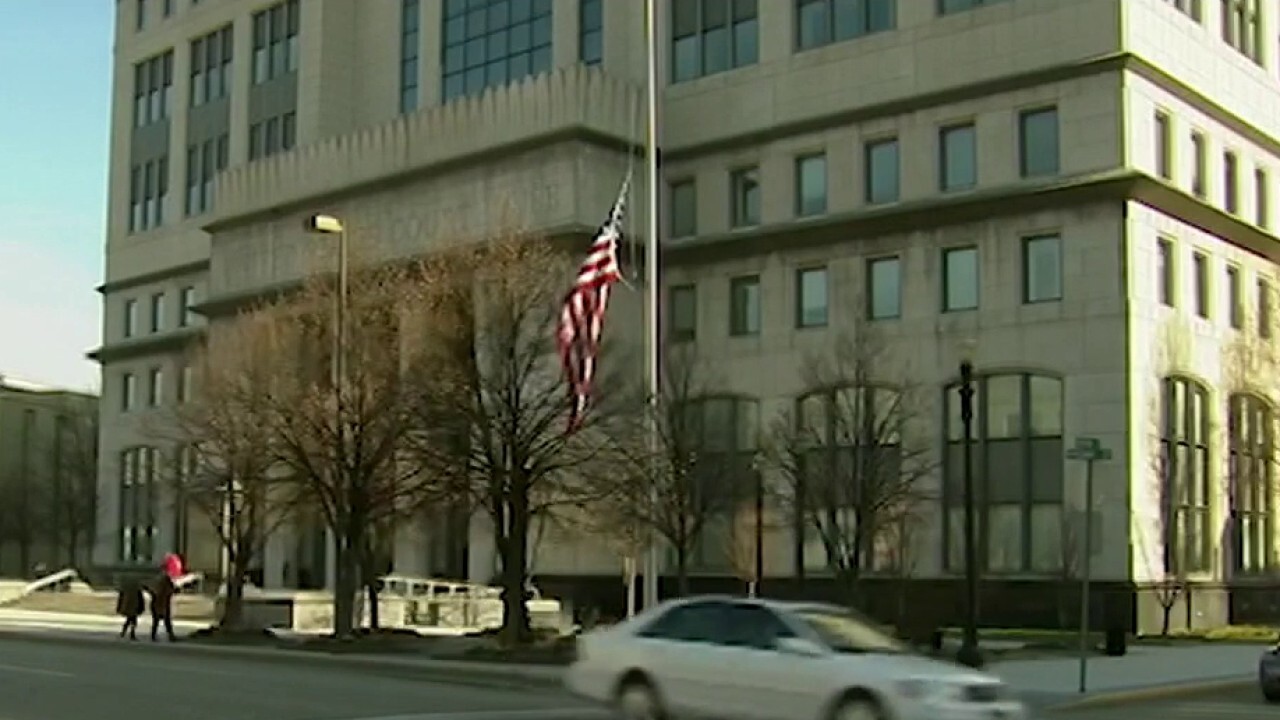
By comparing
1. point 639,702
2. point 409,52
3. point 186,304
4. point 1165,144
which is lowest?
point 639,702

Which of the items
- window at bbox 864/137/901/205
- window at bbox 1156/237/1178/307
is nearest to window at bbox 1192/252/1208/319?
window at bbox 1156/237/1178/307

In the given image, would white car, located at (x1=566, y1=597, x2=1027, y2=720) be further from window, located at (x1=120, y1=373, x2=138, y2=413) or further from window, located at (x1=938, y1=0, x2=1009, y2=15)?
window, located at (x1=120, y1=373, x2=138, y2=413)

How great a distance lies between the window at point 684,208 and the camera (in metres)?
53.2

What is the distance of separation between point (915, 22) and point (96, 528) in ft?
162

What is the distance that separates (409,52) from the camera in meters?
63.6

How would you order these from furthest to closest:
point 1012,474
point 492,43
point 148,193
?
point 148,193 → point 492,43 → point 1012,474

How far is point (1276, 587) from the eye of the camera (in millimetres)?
49281

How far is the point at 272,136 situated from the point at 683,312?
2468cm

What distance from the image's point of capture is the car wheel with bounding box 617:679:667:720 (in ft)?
58.5

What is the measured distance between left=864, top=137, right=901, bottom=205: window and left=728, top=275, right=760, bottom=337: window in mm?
4591

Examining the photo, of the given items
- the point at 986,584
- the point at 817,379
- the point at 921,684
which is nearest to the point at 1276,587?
the point at 986,584

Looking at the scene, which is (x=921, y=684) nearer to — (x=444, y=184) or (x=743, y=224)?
(x=743, y=224)

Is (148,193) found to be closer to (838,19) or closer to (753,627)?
(838,19)

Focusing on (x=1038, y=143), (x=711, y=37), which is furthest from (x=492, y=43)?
(x=1038, y=143)
